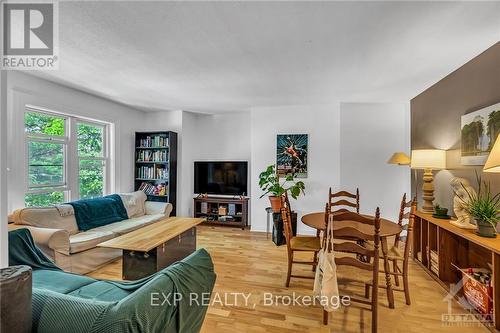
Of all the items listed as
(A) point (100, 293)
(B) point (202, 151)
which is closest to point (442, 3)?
(A) point (100, 293)

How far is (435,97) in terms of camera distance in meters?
3.26

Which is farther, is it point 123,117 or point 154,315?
point 123,117

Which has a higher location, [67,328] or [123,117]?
[123,117]

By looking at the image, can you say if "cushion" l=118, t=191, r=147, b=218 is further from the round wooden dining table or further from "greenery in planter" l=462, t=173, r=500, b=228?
"greenery in planter" l=462, t=173, r=500, b=228

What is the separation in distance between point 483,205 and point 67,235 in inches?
160

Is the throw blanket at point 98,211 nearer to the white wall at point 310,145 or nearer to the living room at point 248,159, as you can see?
the living room at point 248,159

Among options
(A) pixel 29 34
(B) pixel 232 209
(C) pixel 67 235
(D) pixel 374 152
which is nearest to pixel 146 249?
(C) pixel 67 235

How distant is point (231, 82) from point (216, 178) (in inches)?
94.9

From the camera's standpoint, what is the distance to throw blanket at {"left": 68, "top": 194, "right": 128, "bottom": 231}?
3.29 metres

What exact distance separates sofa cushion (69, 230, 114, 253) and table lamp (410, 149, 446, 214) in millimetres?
4040

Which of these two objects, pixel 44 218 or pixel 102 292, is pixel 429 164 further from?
pixel 44 218

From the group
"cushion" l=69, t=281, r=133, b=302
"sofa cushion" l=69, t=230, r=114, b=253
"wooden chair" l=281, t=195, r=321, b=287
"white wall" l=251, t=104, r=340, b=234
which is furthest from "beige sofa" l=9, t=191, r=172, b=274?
"white wall" l=251, t=104, r=340, b=234

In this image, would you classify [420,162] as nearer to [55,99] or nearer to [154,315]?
[154,315]

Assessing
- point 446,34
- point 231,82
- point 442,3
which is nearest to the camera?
point 442,3
